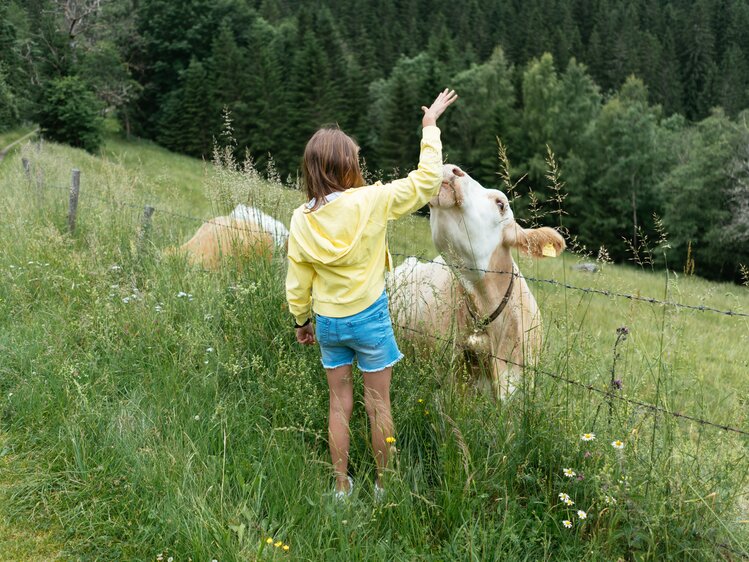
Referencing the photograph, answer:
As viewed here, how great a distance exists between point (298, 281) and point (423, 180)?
788 mm

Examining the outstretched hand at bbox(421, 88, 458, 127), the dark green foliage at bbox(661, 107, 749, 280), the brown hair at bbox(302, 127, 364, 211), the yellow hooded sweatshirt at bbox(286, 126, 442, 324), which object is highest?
the outstretched hand at bbox(421, 88, 458, 127)

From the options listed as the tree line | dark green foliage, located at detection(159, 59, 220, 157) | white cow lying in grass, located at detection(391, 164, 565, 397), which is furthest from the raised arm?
dark green foliage, located at detection(159, 59, 220, 157)

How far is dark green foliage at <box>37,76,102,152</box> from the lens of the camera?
37.6 meters

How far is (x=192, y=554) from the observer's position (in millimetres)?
2746

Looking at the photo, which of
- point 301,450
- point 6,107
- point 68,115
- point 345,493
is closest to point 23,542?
point 301,450

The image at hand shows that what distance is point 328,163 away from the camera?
122 inches

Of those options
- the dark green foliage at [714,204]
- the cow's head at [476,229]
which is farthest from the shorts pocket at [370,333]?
the dark green foliage at [714,204]

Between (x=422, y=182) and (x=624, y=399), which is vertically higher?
(x=422, y=182)

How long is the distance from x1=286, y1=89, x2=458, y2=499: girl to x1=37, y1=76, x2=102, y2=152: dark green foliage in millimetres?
39100

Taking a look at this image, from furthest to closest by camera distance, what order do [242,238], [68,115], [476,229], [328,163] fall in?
[68,115] < [242,238] < [476,229] < [328,163]

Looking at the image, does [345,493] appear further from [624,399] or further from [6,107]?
[6,107]

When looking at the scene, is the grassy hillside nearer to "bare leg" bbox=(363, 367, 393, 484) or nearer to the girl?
"bare leg" bbox=(363, 367, 393, 484)

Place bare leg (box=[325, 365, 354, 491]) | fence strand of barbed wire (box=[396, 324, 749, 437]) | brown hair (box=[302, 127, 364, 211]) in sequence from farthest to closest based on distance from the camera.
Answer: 1. bare leg (box=[325, 365, 354, 491])
2. brown hair (box=[302, 127, 364, 211])
3. fence strand of barbed wire (box=[396, 324, 749, 437])

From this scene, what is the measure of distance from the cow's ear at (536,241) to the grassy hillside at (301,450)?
265mm
